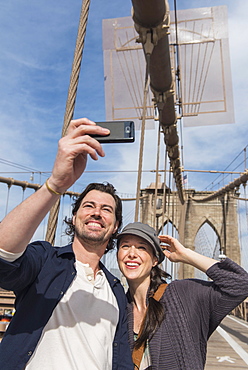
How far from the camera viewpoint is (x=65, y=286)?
94 centimetres

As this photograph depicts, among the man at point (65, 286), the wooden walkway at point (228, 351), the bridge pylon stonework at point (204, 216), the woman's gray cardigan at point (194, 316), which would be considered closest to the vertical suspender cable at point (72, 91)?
the man at point (65, 286)

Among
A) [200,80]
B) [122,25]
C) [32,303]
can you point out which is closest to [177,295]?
[32,303]

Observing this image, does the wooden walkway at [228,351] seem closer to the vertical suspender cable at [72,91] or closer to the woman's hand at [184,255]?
the woman's hand at [184,255]

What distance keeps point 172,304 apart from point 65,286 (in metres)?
0.42

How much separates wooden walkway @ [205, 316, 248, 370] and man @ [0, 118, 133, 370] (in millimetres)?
2821

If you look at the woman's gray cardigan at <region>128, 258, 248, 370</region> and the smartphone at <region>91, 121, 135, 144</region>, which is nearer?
the smartphone at <region>91, 121, 135, 144</region>

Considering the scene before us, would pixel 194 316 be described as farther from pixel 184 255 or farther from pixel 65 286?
pixel 65 286

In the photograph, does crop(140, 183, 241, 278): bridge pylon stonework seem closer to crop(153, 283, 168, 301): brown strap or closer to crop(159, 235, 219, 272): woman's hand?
crop(159, 235, 219, 272): woman's hand

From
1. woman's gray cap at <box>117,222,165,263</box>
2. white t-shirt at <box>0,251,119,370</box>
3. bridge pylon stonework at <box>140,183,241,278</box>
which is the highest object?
bridge pylon stonework at <box>140,183,241,278</box>

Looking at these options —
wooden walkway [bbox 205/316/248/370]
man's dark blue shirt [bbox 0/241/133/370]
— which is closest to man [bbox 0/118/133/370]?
man's dark blue shirt [bbox 0/241/133/370]

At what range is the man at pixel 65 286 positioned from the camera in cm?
70

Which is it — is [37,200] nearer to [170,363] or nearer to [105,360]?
[105,360]

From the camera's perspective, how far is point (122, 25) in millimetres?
5520

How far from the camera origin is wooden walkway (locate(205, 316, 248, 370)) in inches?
134
